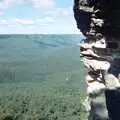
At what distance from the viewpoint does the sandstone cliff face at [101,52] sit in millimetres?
9477

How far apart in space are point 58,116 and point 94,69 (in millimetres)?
94543

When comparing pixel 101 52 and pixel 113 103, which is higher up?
pixel 101 52

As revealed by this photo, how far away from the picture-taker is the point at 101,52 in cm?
1063

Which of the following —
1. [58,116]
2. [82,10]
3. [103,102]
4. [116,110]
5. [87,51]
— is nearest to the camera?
[116,110]

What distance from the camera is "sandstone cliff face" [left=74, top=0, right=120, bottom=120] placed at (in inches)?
373

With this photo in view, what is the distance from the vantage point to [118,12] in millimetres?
9398

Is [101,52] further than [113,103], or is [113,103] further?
[101,52]

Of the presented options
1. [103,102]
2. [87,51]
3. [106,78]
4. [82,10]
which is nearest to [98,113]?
[103,102]

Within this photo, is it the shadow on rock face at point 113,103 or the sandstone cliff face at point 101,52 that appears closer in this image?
the shadow on rock face at point 113,103

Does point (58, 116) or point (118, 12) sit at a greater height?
point (118, 12)

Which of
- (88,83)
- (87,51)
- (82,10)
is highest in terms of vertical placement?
(82,10)

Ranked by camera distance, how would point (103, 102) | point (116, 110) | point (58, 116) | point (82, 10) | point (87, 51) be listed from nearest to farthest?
1. point (116, 110)
2. point (103, 102)
3. point (82, 10)
4. point (87, 51)
5. point (58, 116)

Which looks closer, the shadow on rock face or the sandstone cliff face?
the shadow on rock face

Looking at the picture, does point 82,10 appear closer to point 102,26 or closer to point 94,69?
point 102,26
